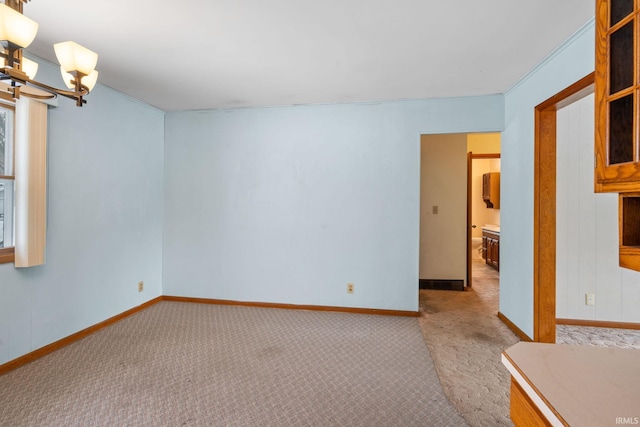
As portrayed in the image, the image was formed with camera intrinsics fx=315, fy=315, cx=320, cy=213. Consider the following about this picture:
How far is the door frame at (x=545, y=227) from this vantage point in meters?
2.78

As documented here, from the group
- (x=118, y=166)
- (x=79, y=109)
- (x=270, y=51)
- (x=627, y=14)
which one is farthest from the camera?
(x=118, y=166)

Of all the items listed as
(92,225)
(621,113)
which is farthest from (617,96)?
(92,225)

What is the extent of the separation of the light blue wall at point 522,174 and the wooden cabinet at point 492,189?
4043 millimetres

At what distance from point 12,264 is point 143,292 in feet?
4.97

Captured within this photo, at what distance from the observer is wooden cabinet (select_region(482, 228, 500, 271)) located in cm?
612

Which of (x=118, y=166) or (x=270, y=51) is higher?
(x=270, y=51)

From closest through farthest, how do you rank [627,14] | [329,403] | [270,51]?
[627,14]
[329,403]
[270,51]

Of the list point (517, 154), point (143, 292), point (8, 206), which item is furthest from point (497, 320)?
point (8, 206)

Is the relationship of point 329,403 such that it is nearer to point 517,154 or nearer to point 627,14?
point 627,14

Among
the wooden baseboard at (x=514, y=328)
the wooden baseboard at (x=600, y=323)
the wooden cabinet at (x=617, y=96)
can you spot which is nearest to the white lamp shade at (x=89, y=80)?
the wooden cabinet at (x=617, y=96)

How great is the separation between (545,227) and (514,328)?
44.0 inches

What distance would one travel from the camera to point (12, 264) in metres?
2.49

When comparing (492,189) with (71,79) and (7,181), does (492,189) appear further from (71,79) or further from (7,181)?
(7,181)

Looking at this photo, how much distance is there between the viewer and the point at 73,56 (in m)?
1.49
